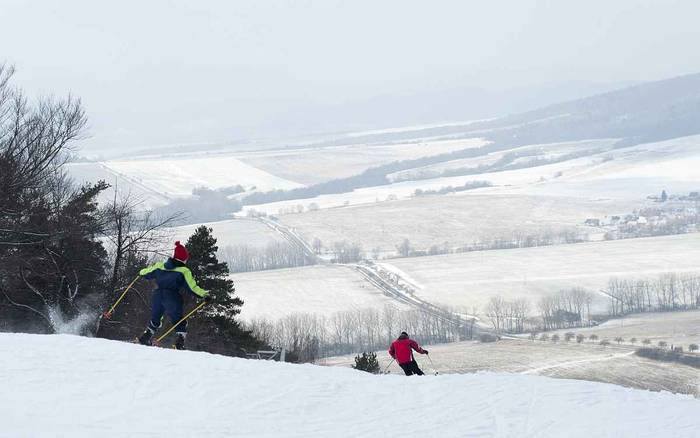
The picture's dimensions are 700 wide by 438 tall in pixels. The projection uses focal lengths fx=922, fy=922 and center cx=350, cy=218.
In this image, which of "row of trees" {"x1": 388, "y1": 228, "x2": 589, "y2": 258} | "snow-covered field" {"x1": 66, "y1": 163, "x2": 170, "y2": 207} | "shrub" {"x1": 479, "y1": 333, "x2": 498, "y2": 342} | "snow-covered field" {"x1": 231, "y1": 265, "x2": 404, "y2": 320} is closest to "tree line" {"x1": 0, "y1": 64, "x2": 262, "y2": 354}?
"shrub" {"x1": 479, "y1": 333, "x2": 498, "y2": 342}

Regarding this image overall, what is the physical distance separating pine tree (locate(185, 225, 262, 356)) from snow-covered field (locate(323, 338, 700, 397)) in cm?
1229

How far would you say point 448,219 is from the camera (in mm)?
139000

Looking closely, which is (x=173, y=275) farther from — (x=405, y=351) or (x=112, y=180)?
(x=112, y=180)

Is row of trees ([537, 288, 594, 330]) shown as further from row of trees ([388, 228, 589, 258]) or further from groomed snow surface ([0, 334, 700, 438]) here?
→ groomed snow surface ([0, 334, 700, 438])

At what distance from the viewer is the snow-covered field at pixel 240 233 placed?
115 m

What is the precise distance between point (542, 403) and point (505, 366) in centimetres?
3872

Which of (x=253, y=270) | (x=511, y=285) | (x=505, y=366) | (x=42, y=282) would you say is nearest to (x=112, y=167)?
(x=253, y=270)

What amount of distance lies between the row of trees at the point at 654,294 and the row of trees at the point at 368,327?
14181 mm

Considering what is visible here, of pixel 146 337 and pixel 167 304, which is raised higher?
pixel 167 304

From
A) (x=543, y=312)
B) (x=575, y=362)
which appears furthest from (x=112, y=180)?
(x=575, y=362)

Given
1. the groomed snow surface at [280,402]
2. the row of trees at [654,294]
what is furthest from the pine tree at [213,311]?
the row of trees at [654,294]

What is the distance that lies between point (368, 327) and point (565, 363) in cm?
2161

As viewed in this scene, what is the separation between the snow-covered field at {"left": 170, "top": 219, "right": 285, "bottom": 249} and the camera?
115312 mm

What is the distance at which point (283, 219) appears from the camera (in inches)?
5502
